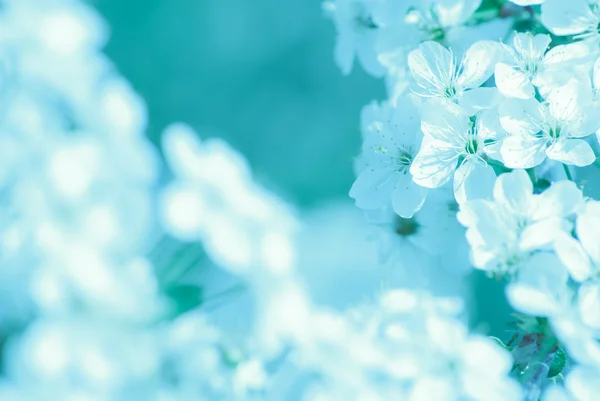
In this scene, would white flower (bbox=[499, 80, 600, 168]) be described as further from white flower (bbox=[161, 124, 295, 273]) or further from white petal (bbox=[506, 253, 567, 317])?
white flower (bbox=[161, 124, 295, 273])

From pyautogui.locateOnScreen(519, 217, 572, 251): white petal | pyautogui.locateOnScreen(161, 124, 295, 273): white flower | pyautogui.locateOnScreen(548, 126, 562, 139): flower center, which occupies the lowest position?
pyautogui.locateOnScreen(519, 217, 572, 251): white petal

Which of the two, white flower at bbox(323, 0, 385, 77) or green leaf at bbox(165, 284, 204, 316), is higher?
white flower at bbox(323, 0, 385, 77)

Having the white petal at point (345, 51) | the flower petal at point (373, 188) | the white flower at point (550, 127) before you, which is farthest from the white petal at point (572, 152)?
the white petal at point (345, 51)

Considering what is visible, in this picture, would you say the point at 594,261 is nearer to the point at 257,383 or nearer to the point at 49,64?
the point at 257,383

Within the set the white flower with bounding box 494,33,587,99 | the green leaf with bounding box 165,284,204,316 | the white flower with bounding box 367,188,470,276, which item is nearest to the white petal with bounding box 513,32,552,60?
the white flower with bounding box 494,33,587,99

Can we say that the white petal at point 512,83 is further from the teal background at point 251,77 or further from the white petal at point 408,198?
the teal background at point 251,77

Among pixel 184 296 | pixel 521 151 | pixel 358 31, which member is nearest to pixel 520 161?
pixel 521 151

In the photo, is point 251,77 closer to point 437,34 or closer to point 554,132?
point 437,34
